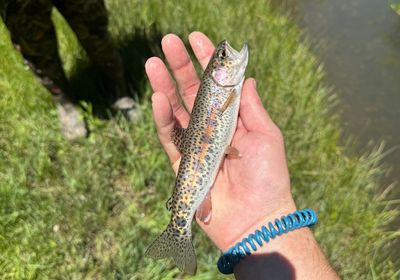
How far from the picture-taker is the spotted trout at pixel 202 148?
3.16m

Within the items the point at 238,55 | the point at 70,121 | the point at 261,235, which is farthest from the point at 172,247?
the point at 70,121

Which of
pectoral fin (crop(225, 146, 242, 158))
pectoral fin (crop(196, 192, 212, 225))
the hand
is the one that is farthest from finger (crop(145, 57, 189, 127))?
pectoral fin (crop(196, 192, 212, 225))

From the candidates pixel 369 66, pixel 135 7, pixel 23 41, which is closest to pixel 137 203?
pixel 23 41

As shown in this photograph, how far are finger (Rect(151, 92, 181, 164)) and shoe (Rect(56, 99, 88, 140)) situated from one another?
4.54 ft

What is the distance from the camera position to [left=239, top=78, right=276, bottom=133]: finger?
11.2 feet

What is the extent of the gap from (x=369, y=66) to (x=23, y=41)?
4.57m

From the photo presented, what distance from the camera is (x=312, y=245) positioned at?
3086 millimetres

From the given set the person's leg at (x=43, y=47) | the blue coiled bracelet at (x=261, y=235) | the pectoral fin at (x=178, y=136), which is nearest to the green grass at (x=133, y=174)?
the person's leg at (x=43, y=47)

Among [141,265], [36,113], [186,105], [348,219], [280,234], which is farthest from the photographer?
[36,113]

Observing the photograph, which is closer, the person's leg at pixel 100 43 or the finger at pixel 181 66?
the finger at pixel 181 66

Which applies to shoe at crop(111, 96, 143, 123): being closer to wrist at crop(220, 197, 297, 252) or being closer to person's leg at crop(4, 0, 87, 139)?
person's leg at crop(4, 0, 87, 139)

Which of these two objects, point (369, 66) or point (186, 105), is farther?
point (369, 66)

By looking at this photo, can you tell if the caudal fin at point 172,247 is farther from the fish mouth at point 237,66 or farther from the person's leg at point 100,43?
the person's leg at point 100,43

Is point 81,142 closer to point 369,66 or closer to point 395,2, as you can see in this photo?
point 369,66
